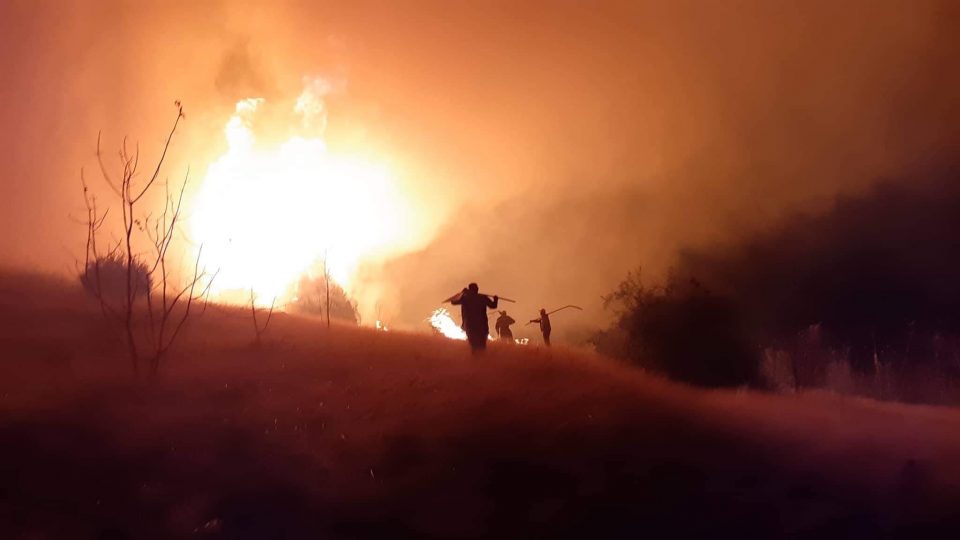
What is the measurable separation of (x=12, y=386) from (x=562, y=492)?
452 inches

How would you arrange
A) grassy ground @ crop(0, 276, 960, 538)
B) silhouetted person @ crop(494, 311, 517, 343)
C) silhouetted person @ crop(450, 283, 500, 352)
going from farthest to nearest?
silhouetted person @ crop(494, 311, 517, 343)
silhouetted person @ crop(450, 283, 500, 352)
grassy ground @ crop(0, 276, 960, 538)

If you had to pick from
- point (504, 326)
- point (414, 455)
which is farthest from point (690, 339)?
point (414, 455)

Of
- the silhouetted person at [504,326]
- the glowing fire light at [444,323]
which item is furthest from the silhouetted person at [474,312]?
the glowing fire light at [444,323]

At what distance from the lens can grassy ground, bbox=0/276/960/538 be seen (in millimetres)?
12422

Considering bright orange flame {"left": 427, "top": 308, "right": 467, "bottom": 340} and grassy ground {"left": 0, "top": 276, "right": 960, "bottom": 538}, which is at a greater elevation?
bright orange flame {"left": 427, "top": 308, "right": 467, "bottom": 340}

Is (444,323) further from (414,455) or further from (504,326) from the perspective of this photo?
(414,455)

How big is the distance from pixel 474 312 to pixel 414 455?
691 cm

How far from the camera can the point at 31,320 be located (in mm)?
21656

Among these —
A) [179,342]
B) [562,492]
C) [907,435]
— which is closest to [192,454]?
[562,492]

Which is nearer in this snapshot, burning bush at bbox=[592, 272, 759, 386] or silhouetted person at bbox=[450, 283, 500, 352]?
silhouetted person at bbox=[450, 283, 500, 352]

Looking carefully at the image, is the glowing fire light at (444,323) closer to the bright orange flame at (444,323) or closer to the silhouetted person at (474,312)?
the bright orange flame at (444,323)

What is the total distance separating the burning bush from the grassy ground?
966 centimetres

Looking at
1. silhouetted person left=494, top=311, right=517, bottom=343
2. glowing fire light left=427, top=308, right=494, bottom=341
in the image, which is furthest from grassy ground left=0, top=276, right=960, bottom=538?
glowing fire light left=427, top=308, right=494, bottom=341

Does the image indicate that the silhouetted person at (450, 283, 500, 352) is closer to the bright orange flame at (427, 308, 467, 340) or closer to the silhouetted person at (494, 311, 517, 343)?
the silhouetted person at (494, 311, 517, 343)
